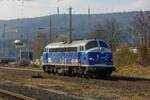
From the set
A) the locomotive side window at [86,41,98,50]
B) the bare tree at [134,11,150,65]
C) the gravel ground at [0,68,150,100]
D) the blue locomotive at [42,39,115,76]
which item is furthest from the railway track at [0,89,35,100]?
the bare tree at [134,11,150,65]

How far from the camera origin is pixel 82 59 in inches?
1463

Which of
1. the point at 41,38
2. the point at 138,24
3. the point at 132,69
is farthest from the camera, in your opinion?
the point at 41,38

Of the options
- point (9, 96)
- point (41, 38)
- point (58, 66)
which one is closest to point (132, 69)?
point (58, 66)

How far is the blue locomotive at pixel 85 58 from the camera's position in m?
36.1

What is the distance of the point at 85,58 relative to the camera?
36.6m

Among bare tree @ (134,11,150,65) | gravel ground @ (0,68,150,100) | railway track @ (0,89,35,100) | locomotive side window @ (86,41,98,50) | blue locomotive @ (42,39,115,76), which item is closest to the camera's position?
railway track @ (0,89,35,100)

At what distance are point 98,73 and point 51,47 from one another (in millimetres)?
10385

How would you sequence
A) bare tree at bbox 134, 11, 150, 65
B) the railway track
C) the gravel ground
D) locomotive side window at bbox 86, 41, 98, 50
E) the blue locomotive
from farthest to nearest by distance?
bare tree at bbox 134, 11, 150, 65 → locomotive side window at bbox 86, 41, 98, 50 → the blue locomotive → the gravel ground → the railway track

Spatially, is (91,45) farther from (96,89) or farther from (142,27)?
(142,27)

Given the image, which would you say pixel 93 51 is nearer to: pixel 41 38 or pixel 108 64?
pixel 108 64

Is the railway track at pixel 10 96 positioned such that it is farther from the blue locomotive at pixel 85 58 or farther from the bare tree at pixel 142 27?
the bare tree at pixel 142 27

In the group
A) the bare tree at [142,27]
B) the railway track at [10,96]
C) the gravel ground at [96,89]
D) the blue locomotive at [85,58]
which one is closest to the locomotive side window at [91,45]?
the blue locomotive at [85,58]

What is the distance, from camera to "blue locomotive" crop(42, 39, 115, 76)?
36.1 meters

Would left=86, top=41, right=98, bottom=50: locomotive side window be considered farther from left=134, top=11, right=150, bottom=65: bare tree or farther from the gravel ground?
left=134, top=11, right=150, bottom=65: bare tree
